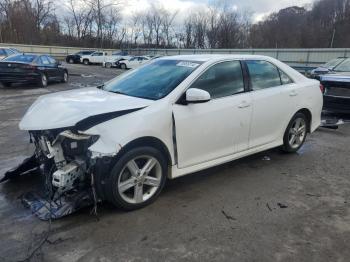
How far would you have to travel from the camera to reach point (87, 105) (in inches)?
151

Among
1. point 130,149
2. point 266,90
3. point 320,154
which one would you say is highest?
point 266,90

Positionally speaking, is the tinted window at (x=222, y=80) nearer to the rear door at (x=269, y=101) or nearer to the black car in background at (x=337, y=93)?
the rear door at (x=269, y=101)

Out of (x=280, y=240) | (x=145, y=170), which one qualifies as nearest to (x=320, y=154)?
(x=280, y=240)

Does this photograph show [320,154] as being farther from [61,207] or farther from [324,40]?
[324,40]

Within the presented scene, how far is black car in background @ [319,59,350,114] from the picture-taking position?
9.09 m

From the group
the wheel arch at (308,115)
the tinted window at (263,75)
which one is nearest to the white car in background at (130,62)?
the wheel arch at (308,115)

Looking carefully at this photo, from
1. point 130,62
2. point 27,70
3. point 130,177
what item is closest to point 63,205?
point 130,177

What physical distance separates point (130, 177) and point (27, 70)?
12.7 metres

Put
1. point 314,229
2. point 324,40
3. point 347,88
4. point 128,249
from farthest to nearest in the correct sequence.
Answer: point 324,40, point 347,88, point 314,229, point 128,249

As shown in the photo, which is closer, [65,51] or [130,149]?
[130,149]

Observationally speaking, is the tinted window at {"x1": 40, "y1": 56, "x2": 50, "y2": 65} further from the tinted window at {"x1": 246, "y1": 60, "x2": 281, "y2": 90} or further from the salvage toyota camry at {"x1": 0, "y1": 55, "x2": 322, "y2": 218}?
the tinted window at {"x1": 246, "y1": 60, "x2": 281, "y2": 90}

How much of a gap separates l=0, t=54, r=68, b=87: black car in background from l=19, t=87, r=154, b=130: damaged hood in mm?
11541

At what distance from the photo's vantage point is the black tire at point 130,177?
359cm

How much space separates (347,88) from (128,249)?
7901 mm
